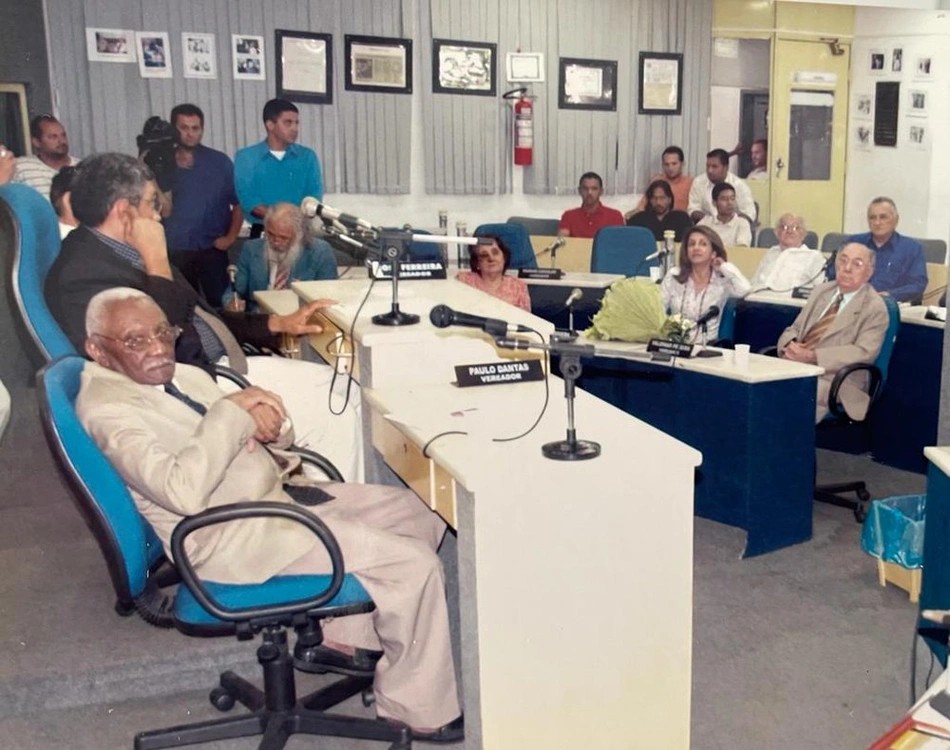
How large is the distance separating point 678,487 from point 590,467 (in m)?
0.21

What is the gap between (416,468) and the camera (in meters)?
2.48

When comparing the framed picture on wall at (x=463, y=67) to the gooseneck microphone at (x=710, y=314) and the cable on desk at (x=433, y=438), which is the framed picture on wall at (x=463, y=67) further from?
the cable on desk at (x=433, y=438)

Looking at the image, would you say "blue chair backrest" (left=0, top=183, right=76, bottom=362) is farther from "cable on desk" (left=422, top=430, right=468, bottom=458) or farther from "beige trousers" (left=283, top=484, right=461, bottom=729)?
"cable on desk" (left=422, top=430, right=468, bottom=458)

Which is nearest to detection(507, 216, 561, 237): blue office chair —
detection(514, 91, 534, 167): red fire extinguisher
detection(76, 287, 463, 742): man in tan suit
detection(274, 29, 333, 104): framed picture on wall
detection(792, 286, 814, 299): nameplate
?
detection(514, 91, 534, 167): red fire extinguisher

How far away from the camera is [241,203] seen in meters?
6.42

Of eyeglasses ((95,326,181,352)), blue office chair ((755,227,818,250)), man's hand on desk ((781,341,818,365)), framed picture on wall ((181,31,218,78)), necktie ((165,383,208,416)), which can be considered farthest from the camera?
blue office chair ((755,227,818,250))

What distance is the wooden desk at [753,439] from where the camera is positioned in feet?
11.9

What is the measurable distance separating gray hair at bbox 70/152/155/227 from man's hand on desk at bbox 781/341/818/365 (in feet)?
8.28

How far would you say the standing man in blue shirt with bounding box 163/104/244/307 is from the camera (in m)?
6.09

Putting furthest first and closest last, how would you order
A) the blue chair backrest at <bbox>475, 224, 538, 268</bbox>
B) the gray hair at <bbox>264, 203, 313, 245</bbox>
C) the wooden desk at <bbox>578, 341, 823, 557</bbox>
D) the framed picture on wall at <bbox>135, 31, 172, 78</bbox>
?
the framed picture on wall at <bbox>135, 31, 172, 78</bbox> < the blue chair backrest at <bbox>475, 224, 538, 268</bbox> < the gray hair at <bbox>264, 203, 313, 245</bbox> < the wooden desk at <bbox>578, 341, 823, 557</bbox>

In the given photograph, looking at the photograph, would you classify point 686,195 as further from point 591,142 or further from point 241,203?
point 241,203

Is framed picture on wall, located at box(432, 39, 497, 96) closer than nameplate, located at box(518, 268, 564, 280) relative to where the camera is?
No

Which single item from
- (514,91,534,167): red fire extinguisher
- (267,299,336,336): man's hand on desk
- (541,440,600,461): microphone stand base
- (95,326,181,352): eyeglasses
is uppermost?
(514,91,534,167): red fire extinguisher

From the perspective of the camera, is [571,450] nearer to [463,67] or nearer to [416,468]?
[416,468]
